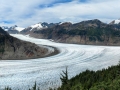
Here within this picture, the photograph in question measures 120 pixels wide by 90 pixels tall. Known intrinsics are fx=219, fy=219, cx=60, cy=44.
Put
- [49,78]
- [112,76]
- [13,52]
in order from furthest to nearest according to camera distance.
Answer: [13,52], [49,78], [112,76]

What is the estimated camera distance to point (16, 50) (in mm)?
82812

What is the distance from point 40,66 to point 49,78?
44.4ft

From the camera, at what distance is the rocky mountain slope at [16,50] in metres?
79.1

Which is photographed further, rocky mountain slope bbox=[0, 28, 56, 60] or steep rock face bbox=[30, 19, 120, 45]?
steep rock face bbox=[30, 19, 120, 45]

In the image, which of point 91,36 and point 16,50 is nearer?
point 16,50

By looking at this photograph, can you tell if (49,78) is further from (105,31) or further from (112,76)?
(105,31)

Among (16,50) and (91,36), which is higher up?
(91,36)

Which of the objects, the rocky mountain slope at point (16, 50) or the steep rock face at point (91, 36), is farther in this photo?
the steep rock face at point (91, 36)

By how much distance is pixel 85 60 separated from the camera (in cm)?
7538

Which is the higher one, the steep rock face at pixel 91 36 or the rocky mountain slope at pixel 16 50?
the steep rock face at pixel 91 36

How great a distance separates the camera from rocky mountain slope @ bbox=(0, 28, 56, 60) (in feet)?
260

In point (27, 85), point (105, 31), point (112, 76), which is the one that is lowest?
point (27, 85)

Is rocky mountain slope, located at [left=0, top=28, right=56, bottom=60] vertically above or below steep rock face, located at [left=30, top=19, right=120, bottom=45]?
below

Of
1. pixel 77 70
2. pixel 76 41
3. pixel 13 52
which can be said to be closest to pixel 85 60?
pixel 77 70
